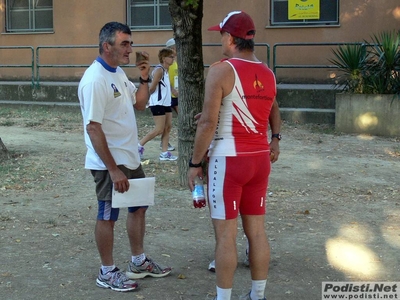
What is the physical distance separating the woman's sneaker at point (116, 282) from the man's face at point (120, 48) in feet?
4.90

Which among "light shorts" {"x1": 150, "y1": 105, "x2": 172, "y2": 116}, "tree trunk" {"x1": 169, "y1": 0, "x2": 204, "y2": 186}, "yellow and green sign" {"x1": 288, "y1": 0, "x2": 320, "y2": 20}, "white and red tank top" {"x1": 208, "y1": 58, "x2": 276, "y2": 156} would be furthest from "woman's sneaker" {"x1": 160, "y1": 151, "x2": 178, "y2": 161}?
"yellow and green sign" {"x1": 288, "y1": 0, "x2": 320, "y2": 20}

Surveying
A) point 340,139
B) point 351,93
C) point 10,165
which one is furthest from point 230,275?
point 351,93

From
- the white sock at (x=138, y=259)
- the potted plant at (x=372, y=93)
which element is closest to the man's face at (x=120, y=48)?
the white sock at (x=138, y=259)

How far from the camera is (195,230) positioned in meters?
6.33

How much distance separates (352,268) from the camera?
208 inches

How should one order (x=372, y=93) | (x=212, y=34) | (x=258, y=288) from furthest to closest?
(x=212, y=34)
(x=372, y=93)
(x=258, y=288)

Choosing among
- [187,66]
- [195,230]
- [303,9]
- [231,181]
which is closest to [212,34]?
[303,9]

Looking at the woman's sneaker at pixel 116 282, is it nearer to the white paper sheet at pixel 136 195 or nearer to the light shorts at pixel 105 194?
the light shorts at pixel 105 194

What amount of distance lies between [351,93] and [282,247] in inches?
276

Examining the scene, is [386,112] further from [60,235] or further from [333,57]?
[60,235]

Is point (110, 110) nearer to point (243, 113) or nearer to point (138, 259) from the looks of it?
point (243, 113)

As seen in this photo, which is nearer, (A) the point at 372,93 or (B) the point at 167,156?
(B) the point at 167,156

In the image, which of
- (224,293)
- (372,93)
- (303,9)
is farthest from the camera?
(303,9)

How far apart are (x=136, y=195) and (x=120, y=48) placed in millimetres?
1028
